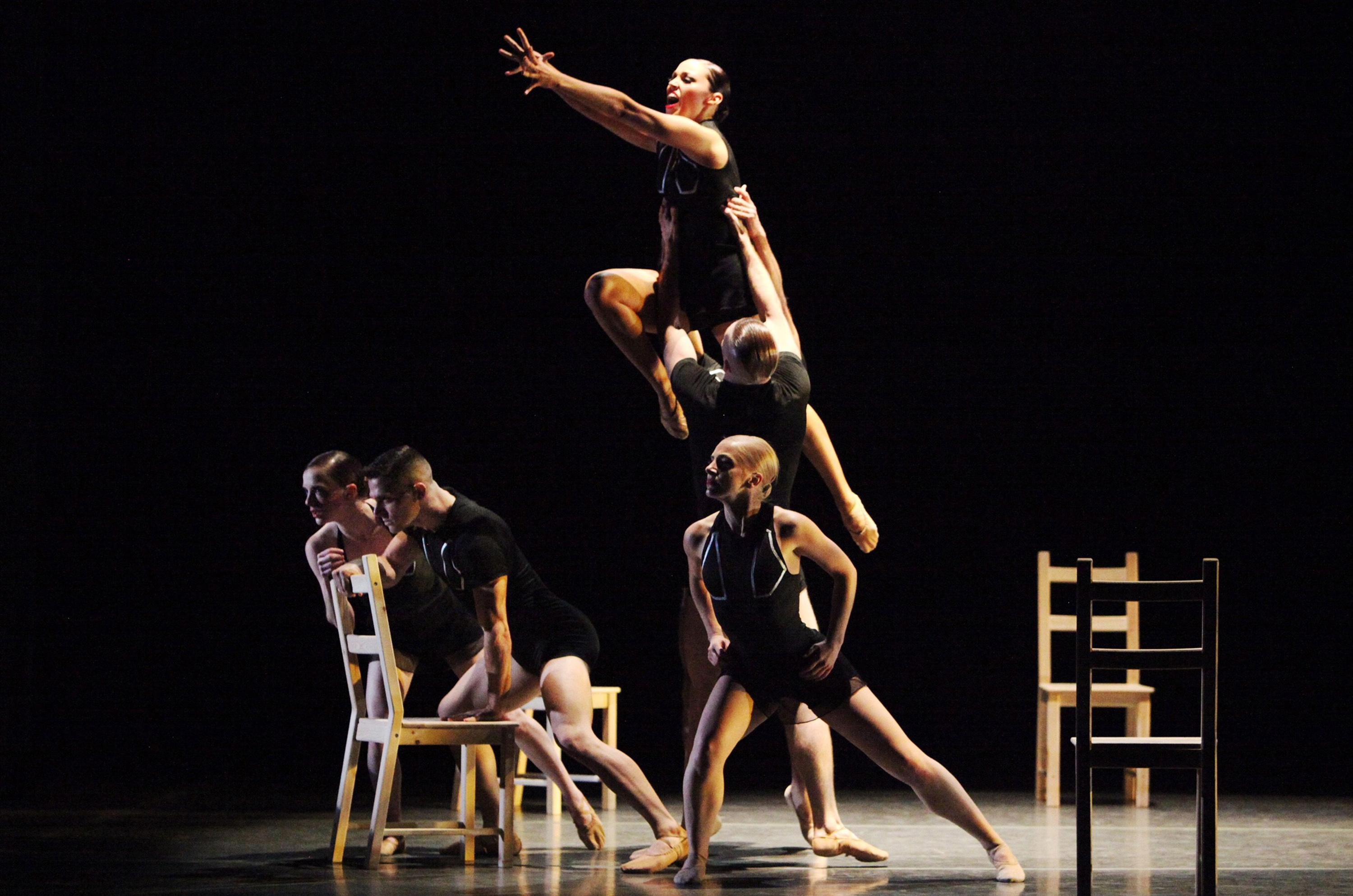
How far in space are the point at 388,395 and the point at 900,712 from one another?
2818 millimetres

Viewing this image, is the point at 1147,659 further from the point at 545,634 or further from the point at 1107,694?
the point at 1107,694

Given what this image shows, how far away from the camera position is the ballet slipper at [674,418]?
4934 millimetres

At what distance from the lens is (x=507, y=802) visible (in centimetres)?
480

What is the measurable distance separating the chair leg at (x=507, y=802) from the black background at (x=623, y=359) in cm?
258

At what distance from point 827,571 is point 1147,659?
93 cm

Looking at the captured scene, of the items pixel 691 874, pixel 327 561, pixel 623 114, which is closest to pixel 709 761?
pixel 691 874

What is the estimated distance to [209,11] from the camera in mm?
7598

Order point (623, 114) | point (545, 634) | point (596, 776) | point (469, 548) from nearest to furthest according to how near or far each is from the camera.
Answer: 1. point (623, 114)
2. point (469, 548)
3. point (545, 634)
4. point (596, 776)

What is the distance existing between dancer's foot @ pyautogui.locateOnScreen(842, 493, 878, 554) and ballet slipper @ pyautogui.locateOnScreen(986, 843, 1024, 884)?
95cm

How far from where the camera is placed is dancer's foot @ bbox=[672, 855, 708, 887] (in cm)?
428

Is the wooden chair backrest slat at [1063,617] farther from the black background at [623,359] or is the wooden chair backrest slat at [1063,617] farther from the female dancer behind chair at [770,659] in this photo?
the female dancer behind chair at [770,659]

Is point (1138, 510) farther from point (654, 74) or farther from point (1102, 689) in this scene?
point (654, 74)

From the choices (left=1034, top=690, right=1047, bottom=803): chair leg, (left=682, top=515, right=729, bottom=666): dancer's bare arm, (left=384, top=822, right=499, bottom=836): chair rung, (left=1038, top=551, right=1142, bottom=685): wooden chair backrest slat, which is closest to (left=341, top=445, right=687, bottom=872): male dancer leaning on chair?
(left=384, top=822, right=499, bottom=836): chair rung

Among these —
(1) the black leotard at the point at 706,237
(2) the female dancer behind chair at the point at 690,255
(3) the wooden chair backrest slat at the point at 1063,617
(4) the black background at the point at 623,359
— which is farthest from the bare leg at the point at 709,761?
(4) the black background at the point at 623,359
